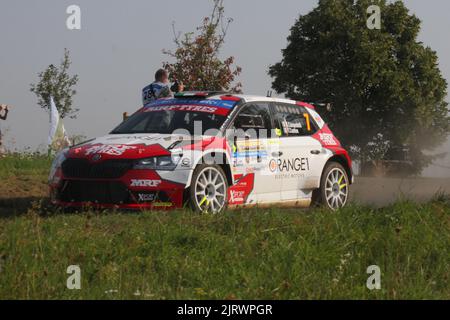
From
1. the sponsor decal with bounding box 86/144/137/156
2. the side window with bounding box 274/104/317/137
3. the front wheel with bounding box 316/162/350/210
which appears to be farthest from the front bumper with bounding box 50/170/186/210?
the front wheel with bounding box 316/162/350/210

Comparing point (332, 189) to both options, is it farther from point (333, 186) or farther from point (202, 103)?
point (202, 103)

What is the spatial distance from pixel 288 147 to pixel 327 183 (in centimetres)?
113

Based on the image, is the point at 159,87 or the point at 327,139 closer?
the point at 327,139

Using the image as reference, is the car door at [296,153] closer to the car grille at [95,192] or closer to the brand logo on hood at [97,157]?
the car grille at [95,192]

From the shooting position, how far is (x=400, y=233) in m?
9.49

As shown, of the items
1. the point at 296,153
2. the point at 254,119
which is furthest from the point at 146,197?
the point at 296,153

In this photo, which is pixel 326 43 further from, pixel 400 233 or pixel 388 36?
pixel 400 233

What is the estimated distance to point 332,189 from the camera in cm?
1345

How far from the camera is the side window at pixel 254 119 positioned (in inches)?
472

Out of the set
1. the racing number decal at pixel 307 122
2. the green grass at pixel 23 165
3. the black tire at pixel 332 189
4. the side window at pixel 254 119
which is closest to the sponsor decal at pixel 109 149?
the side window at pixel 254 119

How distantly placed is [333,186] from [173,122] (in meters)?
3.09

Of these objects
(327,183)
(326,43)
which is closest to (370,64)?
(326,43)

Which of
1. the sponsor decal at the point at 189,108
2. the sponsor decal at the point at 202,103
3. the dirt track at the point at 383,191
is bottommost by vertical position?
the dirt track at the point at 383,191

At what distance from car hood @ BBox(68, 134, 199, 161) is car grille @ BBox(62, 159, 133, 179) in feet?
0.23
